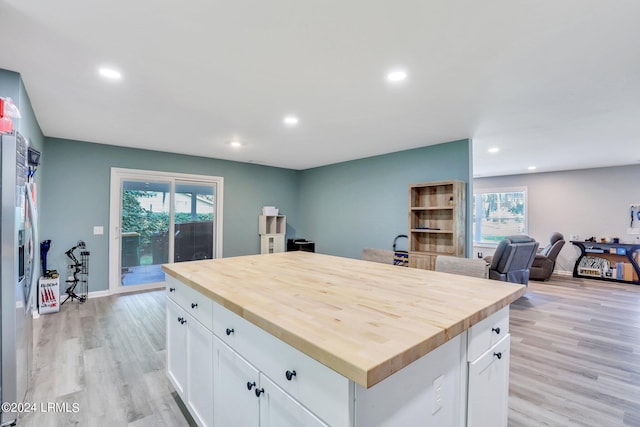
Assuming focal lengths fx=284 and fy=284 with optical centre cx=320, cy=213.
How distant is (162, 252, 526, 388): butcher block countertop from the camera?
31.6 inches

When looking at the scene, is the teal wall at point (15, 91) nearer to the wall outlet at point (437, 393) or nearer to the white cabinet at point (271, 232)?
the wall outlet at point (437, 393)

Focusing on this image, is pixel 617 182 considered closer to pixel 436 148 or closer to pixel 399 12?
pixel 436 148

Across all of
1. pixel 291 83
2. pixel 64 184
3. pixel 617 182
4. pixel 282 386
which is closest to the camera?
pixel 282 386

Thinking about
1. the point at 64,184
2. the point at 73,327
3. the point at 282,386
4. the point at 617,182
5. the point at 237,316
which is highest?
the point at 617,182

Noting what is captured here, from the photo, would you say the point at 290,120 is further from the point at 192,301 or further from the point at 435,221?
the point at 435,221

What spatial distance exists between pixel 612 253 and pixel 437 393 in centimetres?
788

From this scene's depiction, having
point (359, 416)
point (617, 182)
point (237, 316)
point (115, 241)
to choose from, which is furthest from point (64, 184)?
point (617, 182)

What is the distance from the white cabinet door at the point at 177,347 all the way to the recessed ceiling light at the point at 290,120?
2304mm

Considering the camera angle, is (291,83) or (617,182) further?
(617,182)

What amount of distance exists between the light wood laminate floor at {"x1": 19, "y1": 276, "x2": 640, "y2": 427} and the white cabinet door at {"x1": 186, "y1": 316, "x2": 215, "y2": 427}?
30cm

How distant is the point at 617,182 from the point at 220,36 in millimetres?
8562

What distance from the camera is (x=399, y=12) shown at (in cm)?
160

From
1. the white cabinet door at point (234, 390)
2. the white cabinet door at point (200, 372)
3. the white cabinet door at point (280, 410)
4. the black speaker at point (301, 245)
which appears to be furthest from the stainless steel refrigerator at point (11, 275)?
the black speaker at point (301, 245)

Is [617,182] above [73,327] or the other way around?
above
